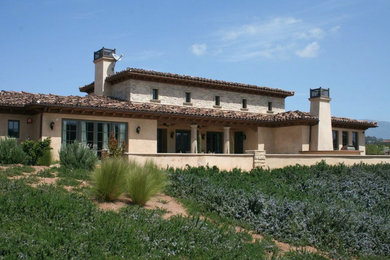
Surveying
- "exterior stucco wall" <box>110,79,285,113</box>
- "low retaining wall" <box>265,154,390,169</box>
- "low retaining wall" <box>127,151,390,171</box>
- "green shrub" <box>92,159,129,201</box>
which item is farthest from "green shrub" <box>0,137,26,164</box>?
"low retaining wall" <box>265,154,390,169</box>

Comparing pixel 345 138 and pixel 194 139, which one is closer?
pixel 194 139

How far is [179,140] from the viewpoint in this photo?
2722 centimetres

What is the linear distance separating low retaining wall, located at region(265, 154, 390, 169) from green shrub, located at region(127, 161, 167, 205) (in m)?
9.39

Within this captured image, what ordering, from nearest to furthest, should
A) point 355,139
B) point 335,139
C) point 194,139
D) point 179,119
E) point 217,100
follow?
point 179,119 → point 194,139 → point 217,100 → point 335,139 → point 355,139

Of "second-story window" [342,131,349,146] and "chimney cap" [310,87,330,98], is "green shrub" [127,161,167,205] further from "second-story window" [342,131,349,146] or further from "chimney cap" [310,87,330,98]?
"second-story window" [342,131,349,146]

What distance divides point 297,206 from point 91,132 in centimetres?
1193

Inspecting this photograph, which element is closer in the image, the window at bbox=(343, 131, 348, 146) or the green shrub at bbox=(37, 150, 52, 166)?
the green shrub at bbox=(37, 150, 52, 166)

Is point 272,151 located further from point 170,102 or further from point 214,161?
point 214,161

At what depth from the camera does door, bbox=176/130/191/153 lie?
27.1 m

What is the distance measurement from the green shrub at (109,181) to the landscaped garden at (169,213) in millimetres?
28

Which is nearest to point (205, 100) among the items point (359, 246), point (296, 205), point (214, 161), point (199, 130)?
point (199, 130)

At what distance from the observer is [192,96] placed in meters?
27.0

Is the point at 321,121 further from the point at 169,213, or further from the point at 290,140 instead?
the point at 169,213

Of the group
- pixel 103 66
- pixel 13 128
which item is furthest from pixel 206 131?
pixel 13 128
